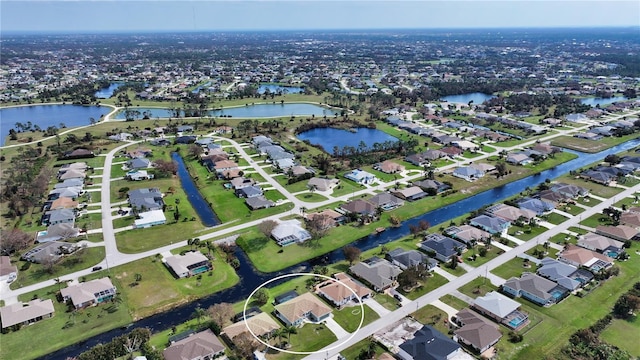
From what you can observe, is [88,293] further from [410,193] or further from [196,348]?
[410,193]

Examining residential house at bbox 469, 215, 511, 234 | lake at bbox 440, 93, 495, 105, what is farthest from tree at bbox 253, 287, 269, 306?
lake at bbox 440, 93, 495, 105

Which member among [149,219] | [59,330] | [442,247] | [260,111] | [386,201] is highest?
[260,111]

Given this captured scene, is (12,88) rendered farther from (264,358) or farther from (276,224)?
(264,358)

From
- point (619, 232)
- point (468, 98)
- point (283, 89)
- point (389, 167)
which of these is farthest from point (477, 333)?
point (283, 89)

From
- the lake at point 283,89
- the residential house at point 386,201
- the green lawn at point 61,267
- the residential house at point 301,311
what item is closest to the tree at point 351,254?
the residential house at point 301,311

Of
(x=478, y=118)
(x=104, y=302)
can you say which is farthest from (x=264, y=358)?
Answer: (x=478, y=118)

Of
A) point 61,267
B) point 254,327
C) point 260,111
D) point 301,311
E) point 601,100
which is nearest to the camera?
point 254,327
